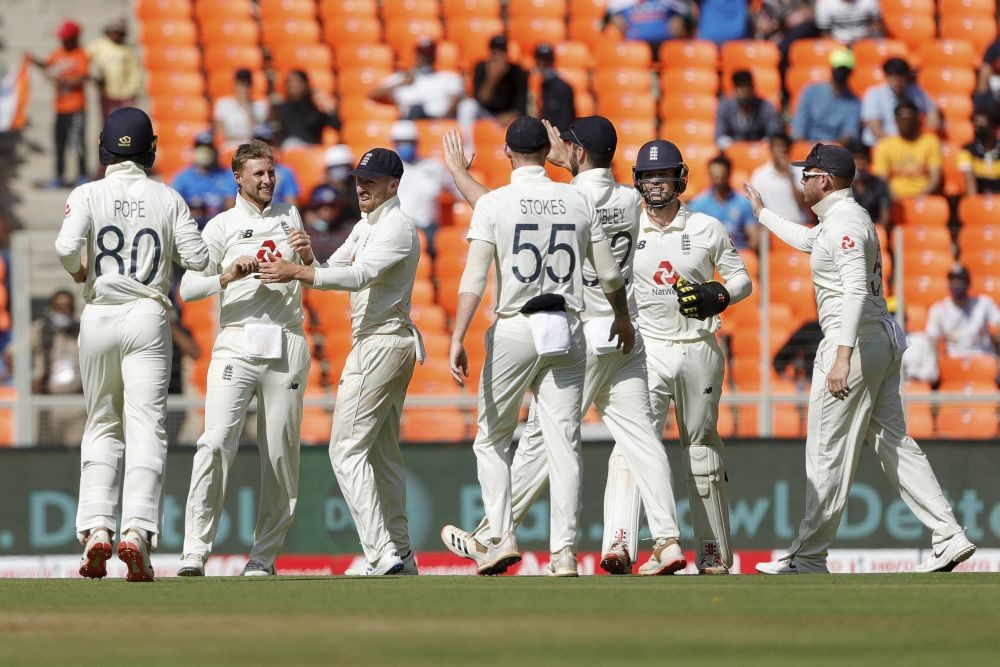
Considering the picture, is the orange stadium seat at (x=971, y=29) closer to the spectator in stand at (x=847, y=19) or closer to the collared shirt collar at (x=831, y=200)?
the spectator in stand at (x=847, y=19)

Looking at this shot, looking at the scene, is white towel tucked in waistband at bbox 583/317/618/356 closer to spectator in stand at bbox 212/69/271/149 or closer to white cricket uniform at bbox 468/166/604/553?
white cricket uniform at bbox 468/166/604/553

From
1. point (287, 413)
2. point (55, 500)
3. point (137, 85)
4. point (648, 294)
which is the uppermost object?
point (137, 85)

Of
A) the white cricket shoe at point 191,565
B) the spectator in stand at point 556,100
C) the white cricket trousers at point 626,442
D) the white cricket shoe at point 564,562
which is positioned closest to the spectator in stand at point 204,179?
the spectator in stand at point 556,100

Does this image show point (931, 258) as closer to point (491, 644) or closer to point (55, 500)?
point (55, 500)

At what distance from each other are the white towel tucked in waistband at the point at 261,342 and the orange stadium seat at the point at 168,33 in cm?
1125

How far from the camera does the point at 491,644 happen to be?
19.3ft

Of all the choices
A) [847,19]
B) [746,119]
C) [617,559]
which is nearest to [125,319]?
[617,559]

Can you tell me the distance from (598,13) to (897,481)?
11.6 meters

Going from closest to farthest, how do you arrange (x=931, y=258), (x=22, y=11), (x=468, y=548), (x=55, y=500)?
(x=468, y=548), (x=55, y=500), (x=931, y=258), (x=22, y=11)

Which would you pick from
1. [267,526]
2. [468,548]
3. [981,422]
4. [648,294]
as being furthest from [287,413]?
[981,422]

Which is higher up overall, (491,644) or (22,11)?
(22,11)

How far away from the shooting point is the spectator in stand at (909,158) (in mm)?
18109

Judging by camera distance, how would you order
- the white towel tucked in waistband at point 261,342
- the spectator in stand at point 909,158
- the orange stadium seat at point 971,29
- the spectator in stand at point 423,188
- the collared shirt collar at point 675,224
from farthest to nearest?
1. the orange stadium seat at point 971,29
2. the spectator in stand at point 909,158
3. the spectator in stand at point 423,188
4. the collared shirt collar at point 675,224
5. the white towel tucked in waistband at point 261,342

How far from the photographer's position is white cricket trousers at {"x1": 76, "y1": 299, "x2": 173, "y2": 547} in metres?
8.84
